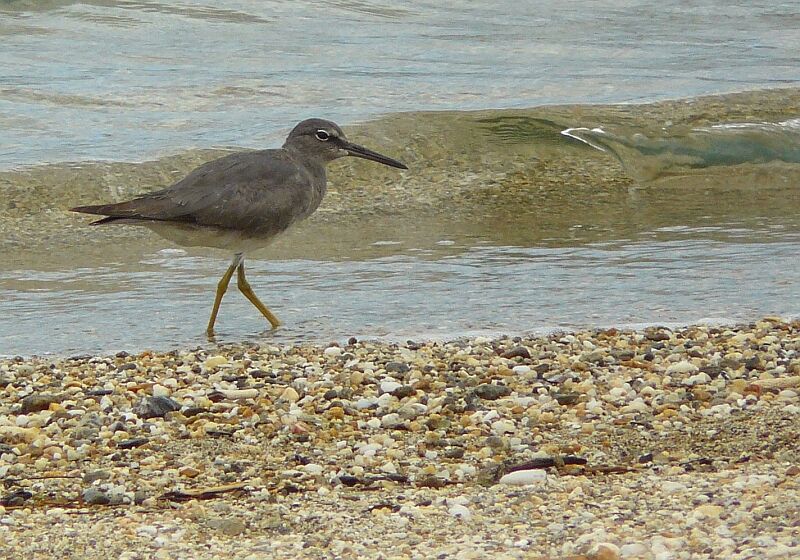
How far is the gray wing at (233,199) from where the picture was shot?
669 centimetres

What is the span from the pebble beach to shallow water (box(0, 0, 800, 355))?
24.0 inches

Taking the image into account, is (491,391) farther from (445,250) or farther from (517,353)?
(445,250)

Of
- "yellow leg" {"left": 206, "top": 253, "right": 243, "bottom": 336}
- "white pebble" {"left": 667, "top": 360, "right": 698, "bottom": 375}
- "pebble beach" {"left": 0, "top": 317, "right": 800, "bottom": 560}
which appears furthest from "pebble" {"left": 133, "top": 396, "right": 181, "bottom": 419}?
"white pebble" {"left": 667, "top": 360, "right": 698, "bottom": 375}

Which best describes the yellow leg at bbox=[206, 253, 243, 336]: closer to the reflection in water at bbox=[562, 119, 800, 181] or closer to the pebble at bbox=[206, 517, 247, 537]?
the pebble at bbox=[206, 517, 247, 537]

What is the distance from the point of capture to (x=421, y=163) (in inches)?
419

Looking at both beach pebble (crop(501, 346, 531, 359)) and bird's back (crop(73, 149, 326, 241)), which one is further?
bird's back (crop(73, 149, 326, 241))

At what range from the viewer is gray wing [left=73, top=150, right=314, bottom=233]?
6688 millimetres

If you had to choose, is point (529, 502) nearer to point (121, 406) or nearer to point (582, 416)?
point (582, 416)

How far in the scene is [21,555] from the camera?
3713mm

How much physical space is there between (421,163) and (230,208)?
13.4 ft

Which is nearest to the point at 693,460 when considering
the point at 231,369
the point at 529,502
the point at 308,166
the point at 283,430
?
the point at 529,502

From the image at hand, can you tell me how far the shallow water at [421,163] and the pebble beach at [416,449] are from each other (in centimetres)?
61

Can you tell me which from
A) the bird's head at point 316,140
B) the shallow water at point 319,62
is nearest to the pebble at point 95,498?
the bird's head at point 316,140

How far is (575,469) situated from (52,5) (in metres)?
11.5
